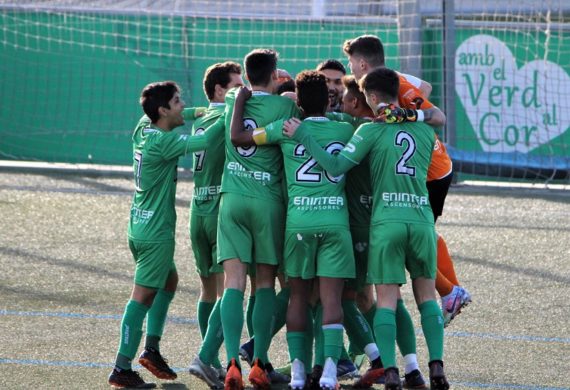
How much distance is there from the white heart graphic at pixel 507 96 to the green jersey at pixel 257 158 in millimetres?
8433

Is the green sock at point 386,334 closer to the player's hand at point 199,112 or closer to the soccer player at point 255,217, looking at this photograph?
the soccer player at point 255,217

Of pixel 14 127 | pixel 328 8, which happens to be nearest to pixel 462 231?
pixel 14 127

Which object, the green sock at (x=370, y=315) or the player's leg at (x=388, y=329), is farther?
the green sock at (x=370, y=315)

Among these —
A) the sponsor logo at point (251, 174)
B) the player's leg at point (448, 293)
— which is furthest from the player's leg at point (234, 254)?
the player's leg at point (448, 293)

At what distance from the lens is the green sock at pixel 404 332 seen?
6.50 metres

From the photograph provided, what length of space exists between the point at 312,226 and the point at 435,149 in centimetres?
130

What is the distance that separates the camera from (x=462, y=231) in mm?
11695

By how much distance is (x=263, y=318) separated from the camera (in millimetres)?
6367

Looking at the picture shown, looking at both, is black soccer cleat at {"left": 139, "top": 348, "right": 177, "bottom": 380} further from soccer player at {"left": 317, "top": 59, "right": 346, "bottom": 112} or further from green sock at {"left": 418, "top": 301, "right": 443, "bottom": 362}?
soccer player at {"left": 317, "top": 59, "right": 346, "bottom": 112}

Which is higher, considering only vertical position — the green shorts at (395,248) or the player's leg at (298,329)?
the green shorts at (395,248)

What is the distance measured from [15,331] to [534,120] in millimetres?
8545

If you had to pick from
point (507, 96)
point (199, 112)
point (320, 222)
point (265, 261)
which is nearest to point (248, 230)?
point (265, 261)

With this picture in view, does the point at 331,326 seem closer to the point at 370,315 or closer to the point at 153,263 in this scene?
the point at 370,315

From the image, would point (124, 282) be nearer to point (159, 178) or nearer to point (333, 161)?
point (159, 178)
